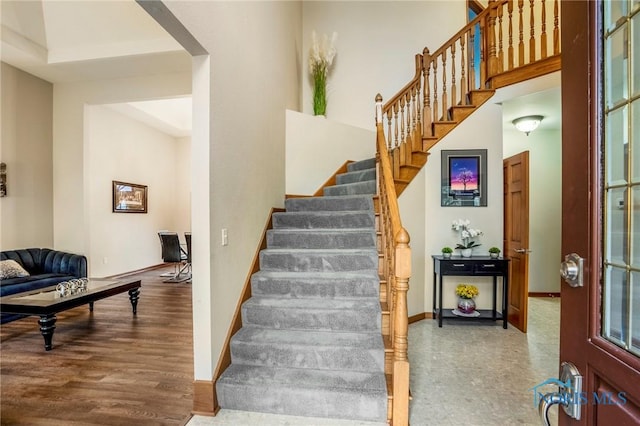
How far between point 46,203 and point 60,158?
2.53ft

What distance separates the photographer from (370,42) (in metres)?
5.20

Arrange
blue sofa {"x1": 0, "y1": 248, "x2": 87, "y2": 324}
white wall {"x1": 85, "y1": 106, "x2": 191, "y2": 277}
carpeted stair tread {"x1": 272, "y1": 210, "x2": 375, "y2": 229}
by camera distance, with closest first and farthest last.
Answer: carpeted stair tread {"x1": 272, "y1": 210, "x2": 375, "y2": 229} < blue sofa {"x1": 0, "y1": 248, "x2": 87, "y2": 324} < white wall {"x1": 85, "y1": 106, "x2": 191, "y2": 277}

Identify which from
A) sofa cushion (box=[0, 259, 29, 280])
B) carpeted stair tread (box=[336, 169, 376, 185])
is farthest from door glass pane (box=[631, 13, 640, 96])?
sofa cushion (box=[0, 259, 29, 280])

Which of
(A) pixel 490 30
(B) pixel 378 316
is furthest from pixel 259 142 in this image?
(A) pixel 490 30

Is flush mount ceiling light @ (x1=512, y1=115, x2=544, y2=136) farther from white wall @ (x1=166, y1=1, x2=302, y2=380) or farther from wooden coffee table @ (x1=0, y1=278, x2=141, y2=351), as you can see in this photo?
wooden coffee table @ (x1=0, y1=278, x2=141, y2=351)

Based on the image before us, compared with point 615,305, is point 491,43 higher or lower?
higher

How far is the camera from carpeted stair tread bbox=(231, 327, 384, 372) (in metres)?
2.15

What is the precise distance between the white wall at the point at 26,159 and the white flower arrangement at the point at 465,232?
6207mm

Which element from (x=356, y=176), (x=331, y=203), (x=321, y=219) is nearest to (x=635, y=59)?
(x=321, y=219)

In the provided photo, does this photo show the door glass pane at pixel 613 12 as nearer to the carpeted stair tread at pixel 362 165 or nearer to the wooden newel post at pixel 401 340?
the wooden newel post at pixel 401 340

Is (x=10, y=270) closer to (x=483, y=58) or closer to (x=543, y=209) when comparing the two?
(x=483, y=58)

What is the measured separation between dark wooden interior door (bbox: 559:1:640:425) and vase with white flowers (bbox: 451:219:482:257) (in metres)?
3.24

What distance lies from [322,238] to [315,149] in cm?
163

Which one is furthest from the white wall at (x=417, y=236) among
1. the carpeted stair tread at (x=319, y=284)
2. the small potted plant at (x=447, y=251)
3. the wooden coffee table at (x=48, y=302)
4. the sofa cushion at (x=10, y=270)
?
the sofa cushion at (x=10, y=270)
